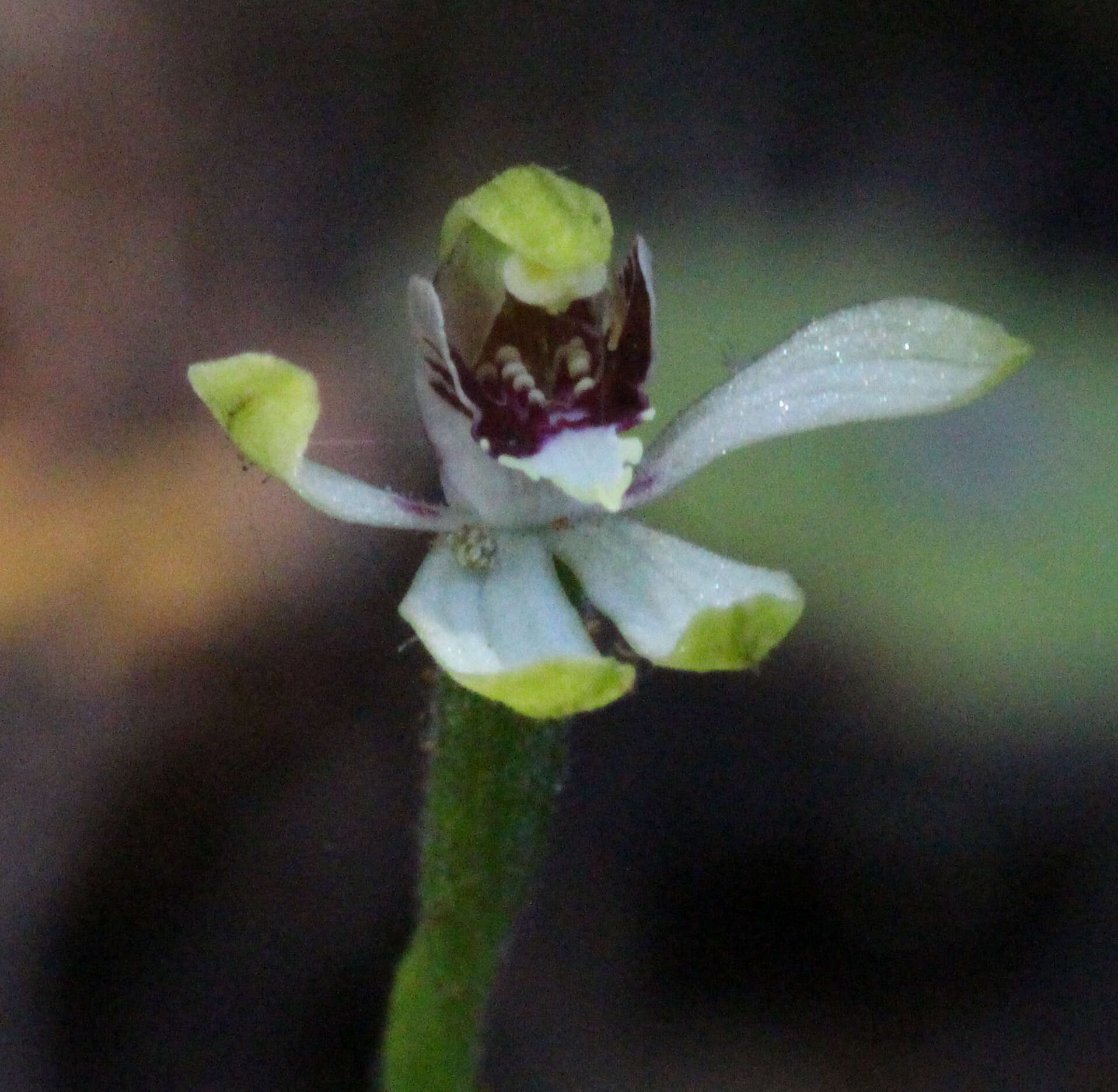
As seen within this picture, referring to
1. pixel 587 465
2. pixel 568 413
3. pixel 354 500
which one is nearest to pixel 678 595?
pixel 587 465

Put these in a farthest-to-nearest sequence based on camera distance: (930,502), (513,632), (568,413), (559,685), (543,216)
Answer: (930,502) → (568,413) → (543,216) → (513,632) → (559,685)

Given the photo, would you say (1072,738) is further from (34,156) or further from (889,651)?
(34,156)

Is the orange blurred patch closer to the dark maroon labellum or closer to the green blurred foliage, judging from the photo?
the green blurred foliage

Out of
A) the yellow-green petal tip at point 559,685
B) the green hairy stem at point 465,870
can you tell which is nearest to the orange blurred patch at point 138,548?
the green hairy stem at point 465,870

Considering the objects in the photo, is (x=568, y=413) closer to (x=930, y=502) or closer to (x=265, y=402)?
(x=265, y=402)

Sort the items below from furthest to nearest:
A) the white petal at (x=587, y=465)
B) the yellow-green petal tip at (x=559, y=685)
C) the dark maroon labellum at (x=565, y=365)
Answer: the dark maroon labellum at (x=565, y=365) < the white petal at (x=587, y=465) < the yellow-green petal tip at (x=559, y=685)

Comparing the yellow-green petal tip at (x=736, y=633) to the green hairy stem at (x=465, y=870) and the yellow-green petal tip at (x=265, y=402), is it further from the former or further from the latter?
the yellow-green petal tip at (x=265, y=402)

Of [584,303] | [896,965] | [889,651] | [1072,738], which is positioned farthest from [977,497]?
[584,303]
